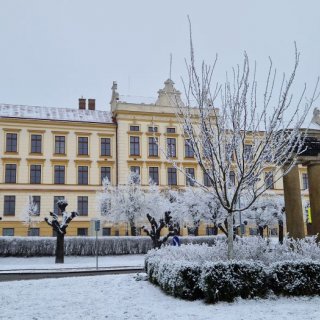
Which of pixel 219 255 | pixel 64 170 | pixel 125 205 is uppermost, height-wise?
pixel 64 170

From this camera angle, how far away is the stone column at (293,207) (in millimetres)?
15703

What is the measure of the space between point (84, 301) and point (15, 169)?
3815cm

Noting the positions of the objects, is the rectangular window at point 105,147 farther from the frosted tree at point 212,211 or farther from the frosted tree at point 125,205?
the frosted tree at point 212,211

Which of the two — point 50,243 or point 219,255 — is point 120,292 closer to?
point 219,255

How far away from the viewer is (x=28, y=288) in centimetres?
1296

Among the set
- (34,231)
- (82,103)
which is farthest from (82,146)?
(34,231)

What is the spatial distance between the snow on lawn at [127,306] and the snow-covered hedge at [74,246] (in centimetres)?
2029

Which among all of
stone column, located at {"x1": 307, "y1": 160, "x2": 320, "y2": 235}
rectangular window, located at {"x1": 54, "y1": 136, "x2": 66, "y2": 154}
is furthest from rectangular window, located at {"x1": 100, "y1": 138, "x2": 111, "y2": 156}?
stone column, located at {"x1": 307, "y1": 160, "x2": 320, "y2": 235}

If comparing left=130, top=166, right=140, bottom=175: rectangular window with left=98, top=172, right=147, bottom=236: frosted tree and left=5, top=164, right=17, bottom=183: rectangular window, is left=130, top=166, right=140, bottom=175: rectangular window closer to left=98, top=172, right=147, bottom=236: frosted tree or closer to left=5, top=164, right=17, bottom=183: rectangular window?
left=98, top=172, right=147, bottom=236: frosted tree

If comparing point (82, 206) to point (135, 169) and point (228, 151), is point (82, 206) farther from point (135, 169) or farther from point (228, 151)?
point (228, 151)

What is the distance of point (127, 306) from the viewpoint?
32.7 feet

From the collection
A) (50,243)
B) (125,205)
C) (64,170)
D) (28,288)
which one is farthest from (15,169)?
(28,288)

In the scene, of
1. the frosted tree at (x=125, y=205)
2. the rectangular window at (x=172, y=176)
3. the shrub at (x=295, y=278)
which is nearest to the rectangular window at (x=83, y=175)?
the frosted tree at (x=125, y=205)

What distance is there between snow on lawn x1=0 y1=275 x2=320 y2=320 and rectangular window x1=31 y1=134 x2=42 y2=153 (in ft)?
119
